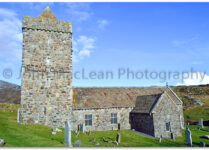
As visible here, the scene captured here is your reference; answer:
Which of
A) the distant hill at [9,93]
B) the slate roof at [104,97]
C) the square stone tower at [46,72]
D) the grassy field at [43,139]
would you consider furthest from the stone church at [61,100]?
the distant hill at [9,93]

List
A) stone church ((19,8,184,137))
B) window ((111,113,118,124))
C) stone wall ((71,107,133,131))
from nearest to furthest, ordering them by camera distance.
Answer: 1. stone church ((19,8,184,137))
2. stone wall ((71,107,133,131))
3. window ((111,113,118,124))

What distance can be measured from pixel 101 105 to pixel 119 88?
7.14 metres

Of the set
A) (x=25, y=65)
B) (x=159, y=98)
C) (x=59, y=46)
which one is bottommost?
(x=159, y=98)

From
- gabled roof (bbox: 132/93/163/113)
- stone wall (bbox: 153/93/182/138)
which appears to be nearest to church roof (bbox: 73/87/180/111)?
gabled roof (bbox: 132/93/163/113)

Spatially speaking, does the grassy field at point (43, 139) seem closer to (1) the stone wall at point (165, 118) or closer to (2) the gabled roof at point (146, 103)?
(1) the stone wall at point (165, 118)

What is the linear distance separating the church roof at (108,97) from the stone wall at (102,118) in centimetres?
69

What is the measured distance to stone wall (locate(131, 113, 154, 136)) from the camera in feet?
79.4

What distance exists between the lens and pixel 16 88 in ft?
146

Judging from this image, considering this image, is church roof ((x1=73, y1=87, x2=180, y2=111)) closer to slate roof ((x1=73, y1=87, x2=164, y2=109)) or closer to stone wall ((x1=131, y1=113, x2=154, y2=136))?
slate roof ((x1=73, y1=87, x2=164, y2=109))

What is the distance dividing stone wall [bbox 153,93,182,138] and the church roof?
1.64 meters

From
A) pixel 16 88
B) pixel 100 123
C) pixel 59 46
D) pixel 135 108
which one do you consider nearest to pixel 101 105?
pixel 100 123

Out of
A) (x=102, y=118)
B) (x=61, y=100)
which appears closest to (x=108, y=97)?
(x=102, y=118)

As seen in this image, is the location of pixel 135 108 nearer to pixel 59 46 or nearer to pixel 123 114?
pixel 123 114

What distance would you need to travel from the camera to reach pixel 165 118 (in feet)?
80.0
